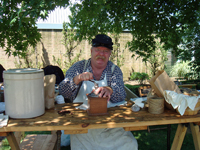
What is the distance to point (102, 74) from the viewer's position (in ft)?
7.97

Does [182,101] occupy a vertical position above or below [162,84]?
below

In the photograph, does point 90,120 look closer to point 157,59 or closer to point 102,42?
point 102,42

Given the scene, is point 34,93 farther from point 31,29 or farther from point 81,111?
point 31,29

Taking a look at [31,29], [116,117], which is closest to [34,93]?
[116,117]

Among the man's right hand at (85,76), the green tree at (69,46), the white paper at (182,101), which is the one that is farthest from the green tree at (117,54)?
the white paper at (182,101)

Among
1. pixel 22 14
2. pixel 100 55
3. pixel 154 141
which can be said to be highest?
pixel 22 14

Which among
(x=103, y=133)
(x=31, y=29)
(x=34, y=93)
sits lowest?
(x=103, y=133)

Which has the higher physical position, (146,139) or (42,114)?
(42,114)

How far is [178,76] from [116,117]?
9430 mm

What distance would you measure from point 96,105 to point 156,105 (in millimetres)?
599

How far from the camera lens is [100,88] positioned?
181 cm

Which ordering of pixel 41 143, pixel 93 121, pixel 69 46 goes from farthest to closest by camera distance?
pixel 69 46 < pixel 41 143 < pixel 93 121

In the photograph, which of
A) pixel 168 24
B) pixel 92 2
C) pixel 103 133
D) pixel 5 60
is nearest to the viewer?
pixel 103 133

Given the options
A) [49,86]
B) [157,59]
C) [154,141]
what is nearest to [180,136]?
[49,86]
